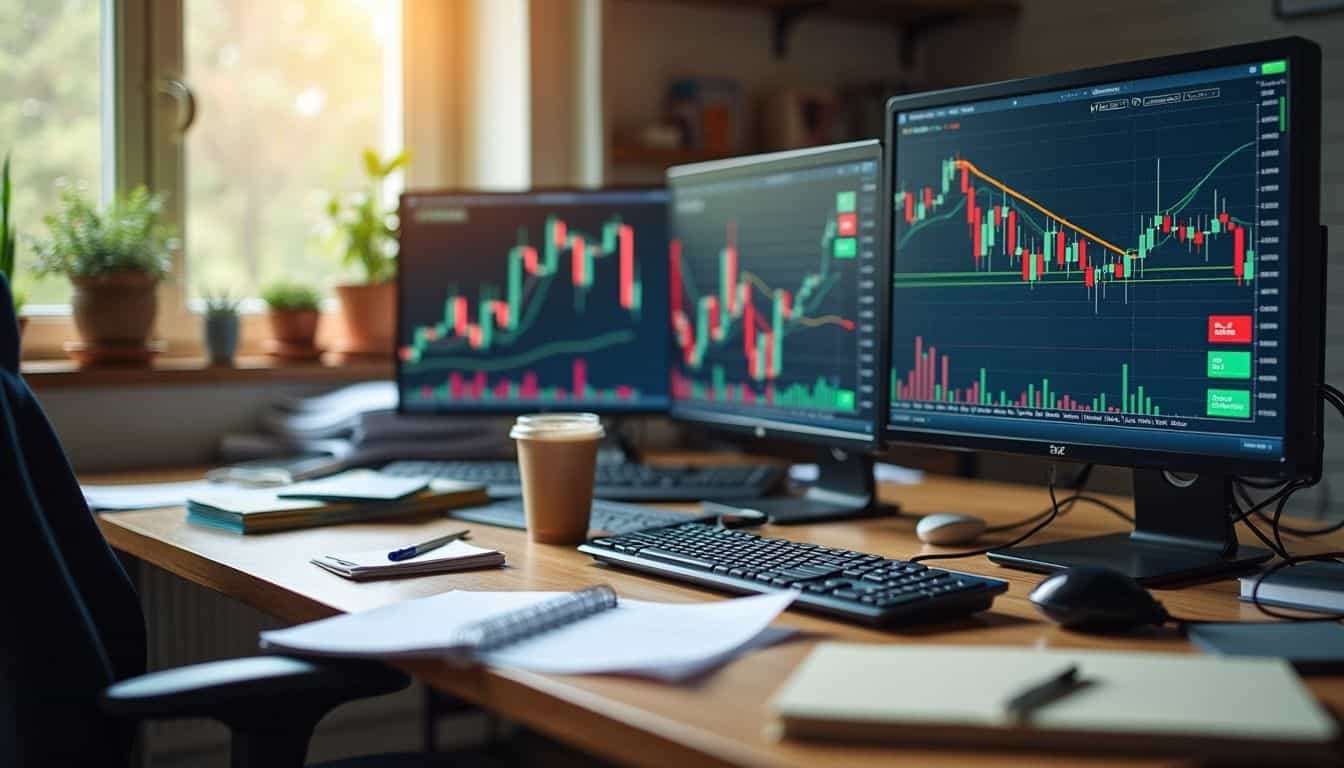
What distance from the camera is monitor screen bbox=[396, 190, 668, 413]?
206 centimetres

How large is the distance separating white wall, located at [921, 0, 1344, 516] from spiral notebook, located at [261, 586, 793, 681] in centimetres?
179

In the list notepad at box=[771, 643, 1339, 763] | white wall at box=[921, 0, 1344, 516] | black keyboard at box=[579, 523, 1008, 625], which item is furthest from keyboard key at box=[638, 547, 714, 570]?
white wall at box=[921, 0, 1344, 516]

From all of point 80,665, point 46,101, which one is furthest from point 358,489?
point 46,101

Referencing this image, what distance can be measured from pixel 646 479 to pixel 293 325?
0.91 meters

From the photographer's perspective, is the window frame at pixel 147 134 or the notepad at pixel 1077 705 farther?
the window frame at pixel 147 134

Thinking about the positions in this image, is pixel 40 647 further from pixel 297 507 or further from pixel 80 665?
pixel 297 507

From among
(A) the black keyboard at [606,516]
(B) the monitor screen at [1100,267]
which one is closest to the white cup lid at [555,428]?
(A) the black keyboard at [606,516]

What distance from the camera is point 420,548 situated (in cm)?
Answer: 140

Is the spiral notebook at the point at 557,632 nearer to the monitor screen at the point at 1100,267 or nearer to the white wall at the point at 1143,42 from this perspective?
the monitor screen at the point at 1100,267

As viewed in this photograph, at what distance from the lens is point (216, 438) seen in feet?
7.85

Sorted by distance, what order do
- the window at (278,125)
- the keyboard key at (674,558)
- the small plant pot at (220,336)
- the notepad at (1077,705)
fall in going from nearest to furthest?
the notepad at (1077,705) < the keyboard key at (674,558) < the small plant pot at (220,336) < the window at (278,125)

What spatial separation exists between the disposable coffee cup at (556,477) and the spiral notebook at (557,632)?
315 millimetres

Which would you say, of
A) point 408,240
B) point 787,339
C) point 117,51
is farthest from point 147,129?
point 787,339

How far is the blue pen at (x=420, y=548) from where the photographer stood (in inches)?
52.9
